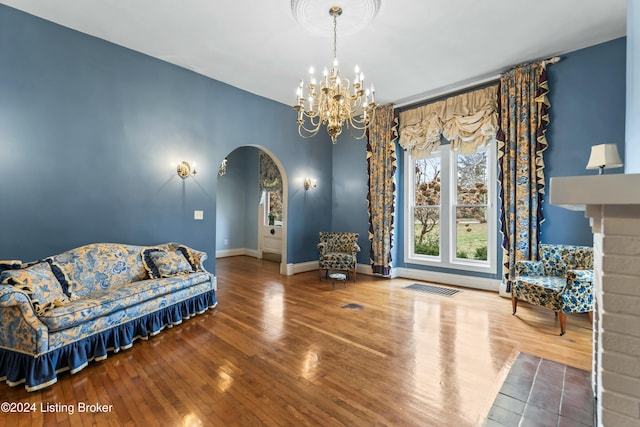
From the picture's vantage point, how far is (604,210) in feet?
3.20

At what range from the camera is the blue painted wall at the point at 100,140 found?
2.96m

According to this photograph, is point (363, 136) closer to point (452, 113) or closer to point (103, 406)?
point (452, 113)

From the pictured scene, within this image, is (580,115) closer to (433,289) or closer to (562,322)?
(562,322)

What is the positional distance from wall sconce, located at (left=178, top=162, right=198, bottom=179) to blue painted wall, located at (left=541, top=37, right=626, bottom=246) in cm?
498

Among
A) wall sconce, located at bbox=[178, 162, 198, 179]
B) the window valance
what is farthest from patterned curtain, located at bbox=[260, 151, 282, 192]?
the window valance

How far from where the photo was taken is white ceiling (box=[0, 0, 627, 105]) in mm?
2883

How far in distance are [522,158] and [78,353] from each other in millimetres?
5375

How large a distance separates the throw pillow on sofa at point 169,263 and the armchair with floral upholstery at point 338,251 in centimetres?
242

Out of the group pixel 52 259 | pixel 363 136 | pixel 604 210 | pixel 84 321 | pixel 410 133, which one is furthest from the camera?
pixel 363 136

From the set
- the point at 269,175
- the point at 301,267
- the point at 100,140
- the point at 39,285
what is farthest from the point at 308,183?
the point at 39,285

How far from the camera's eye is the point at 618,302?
95 centimetres

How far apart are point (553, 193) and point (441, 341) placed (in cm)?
230

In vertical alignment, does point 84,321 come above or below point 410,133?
below

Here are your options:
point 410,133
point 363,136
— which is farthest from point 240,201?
point 410,133
